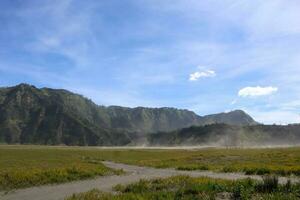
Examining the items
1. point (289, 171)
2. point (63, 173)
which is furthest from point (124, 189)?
point (289, 171)

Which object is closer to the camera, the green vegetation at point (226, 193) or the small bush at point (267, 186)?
the green vegetation at point (226, 193)

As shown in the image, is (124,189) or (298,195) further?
(124,189)

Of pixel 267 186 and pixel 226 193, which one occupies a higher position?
pixel 267 186

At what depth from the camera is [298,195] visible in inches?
826

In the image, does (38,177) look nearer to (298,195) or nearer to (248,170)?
(248,170)

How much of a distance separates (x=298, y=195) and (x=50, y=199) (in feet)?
45.6

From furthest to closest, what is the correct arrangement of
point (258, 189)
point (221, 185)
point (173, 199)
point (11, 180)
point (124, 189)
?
point (11, 180) → point (124, 189) → point (221, 185) → point (258, 189) → point (173, 199)

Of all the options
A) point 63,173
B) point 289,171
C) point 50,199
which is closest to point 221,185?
point 50,199

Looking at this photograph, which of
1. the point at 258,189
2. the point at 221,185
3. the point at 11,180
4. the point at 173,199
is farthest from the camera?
the point at 11,180

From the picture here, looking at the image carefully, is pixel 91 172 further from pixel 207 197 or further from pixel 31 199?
pixel 207 197

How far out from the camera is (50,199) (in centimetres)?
2548

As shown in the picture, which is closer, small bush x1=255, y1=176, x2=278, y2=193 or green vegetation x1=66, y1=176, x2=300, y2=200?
green vegetation x1=66, y1=176, x2=300, y2=200

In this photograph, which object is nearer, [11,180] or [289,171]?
[11,180]

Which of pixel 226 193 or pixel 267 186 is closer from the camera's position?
pixel 226 193
